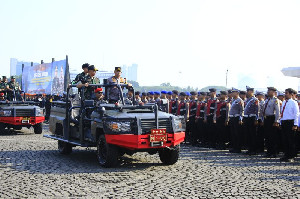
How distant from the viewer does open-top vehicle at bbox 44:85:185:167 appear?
29.9ft

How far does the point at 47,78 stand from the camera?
107ft

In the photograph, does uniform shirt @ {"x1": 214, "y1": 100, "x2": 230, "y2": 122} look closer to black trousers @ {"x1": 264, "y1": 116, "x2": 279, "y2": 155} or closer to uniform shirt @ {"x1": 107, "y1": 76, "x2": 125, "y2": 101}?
black trousers @ {"x1": 264, "y1": 116, "x2": 279, "y2": 155}

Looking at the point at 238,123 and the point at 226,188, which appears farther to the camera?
the point at 238,123

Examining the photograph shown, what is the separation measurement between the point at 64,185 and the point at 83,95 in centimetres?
383

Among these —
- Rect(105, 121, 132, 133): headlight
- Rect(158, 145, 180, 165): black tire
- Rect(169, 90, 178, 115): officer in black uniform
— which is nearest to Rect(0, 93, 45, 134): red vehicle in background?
Rect(169, 90, 178, 115): officer in black uniform

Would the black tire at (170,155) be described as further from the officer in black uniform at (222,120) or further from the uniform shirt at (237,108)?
the officer in black uniform at (222,120)

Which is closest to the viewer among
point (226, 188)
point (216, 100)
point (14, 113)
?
point (226, 188)

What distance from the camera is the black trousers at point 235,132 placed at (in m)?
13.1

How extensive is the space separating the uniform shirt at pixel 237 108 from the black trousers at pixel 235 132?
0.13 metres

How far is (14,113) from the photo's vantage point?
57.4ft

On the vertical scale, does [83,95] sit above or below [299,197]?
above

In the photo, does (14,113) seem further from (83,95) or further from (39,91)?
(39,91)

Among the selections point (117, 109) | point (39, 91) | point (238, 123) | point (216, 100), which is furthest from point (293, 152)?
point (39, 91)

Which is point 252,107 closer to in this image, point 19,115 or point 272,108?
point 272,108
